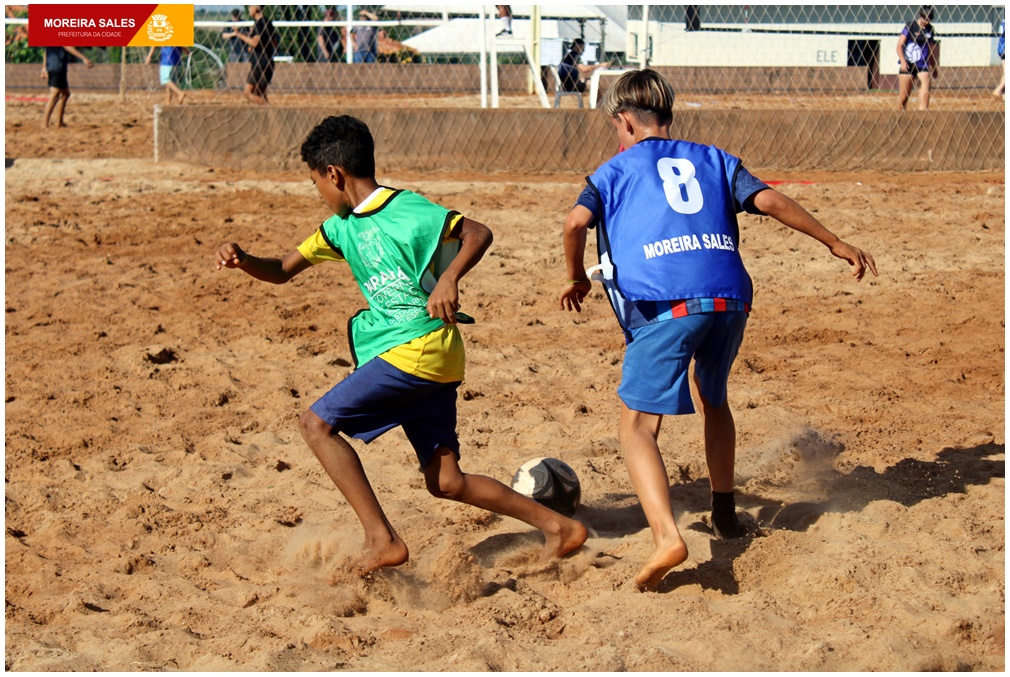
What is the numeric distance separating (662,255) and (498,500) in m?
1.01

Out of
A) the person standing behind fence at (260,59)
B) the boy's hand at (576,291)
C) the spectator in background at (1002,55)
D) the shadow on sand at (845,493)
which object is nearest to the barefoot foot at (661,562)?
the shadow on sand at (845,493)

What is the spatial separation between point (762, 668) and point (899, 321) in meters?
4.06

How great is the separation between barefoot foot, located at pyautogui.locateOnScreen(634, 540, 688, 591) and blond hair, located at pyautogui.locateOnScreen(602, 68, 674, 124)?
4.71 ft

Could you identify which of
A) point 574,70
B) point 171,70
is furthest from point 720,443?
point 171,70

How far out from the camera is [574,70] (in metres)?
14.0

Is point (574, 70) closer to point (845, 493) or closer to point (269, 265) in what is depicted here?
point (845, 493)

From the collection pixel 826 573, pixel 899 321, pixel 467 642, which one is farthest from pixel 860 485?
pixel 899 321

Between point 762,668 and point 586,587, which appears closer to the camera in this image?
point 762,668

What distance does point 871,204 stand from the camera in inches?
358

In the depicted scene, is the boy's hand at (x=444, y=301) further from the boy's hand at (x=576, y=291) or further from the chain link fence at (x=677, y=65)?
the chain link fence at (x=677, y=65)

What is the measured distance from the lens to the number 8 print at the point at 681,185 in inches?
136

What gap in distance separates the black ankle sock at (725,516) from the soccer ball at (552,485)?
0.57 metres

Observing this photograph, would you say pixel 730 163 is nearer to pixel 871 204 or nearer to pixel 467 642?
pixel 467 642

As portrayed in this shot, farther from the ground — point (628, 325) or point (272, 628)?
point (628, 325)
